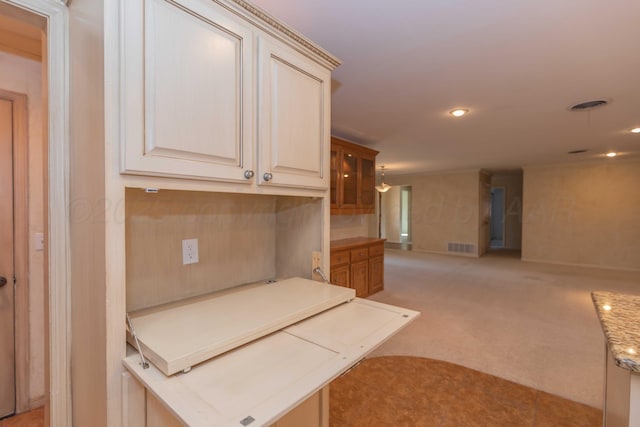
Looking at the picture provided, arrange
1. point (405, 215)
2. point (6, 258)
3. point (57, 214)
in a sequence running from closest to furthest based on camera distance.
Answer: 1. point (57, 214)
2. point (6, 258)
3. point (405, 215)

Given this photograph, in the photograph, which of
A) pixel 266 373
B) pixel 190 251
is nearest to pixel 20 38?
pixel 190 251

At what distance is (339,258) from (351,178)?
1133 mm

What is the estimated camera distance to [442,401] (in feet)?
6.68

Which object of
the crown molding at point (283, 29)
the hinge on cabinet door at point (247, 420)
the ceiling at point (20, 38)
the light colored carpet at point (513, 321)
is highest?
the ceiling at point (20, 38)

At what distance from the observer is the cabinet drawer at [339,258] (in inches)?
138

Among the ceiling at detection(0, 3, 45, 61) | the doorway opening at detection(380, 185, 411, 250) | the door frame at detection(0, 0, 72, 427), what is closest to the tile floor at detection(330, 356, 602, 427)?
the door frame at detection(0, 0, 72, 427)

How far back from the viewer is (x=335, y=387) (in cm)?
221

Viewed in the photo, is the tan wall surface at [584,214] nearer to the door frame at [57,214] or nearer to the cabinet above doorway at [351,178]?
the cabinet above doorway at [351,178]

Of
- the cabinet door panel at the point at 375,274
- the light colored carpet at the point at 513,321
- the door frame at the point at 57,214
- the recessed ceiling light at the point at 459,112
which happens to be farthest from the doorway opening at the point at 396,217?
the door frame at the point at 57,214

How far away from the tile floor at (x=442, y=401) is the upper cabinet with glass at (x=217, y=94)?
1.59 metres

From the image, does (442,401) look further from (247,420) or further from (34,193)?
(34,193)

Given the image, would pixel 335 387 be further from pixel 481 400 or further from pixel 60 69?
pixel 60 69

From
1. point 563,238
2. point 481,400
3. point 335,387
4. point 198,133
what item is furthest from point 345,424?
point 563,238

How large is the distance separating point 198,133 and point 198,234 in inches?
21.9
